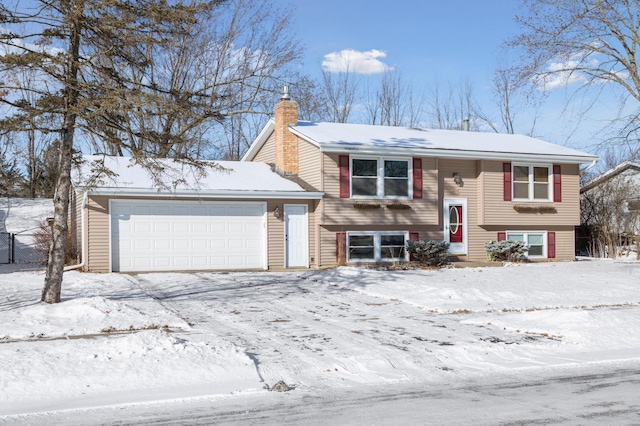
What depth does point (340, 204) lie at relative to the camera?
21.7 metres

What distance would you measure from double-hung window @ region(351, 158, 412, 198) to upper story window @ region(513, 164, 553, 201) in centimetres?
468

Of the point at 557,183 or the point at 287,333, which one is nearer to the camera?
the point at 287,333

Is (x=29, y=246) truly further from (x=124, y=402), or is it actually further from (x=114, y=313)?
(x=124, y=402)

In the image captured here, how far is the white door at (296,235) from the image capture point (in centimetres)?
2169

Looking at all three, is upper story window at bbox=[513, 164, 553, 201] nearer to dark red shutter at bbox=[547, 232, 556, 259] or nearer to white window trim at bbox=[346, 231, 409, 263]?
dark red shutter at bbox=[547, 232, 556, 259]

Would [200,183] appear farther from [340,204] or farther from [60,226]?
[60,226]

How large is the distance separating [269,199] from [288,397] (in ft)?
48.8

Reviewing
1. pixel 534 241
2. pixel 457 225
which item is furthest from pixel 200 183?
pixel 534 241

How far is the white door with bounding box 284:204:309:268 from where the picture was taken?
21688mm

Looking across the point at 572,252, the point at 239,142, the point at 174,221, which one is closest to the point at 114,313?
the point at 174,221

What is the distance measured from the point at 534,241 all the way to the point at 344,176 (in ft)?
27.7

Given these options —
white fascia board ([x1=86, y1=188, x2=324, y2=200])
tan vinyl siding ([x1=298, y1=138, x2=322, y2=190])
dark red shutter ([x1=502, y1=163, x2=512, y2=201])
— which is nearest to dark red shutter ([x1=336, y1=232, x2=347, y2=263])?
white fascia board ([x1=86, y1=188, x2=324, y2=200])

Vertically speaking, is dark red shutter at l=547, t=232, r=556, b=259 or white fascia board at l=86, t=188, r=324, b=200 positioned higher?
white fascia board at l=86, t=188, r=324, b=200

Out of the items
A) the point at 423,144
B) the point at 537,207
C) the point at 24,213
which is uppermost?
the point at 423,144
